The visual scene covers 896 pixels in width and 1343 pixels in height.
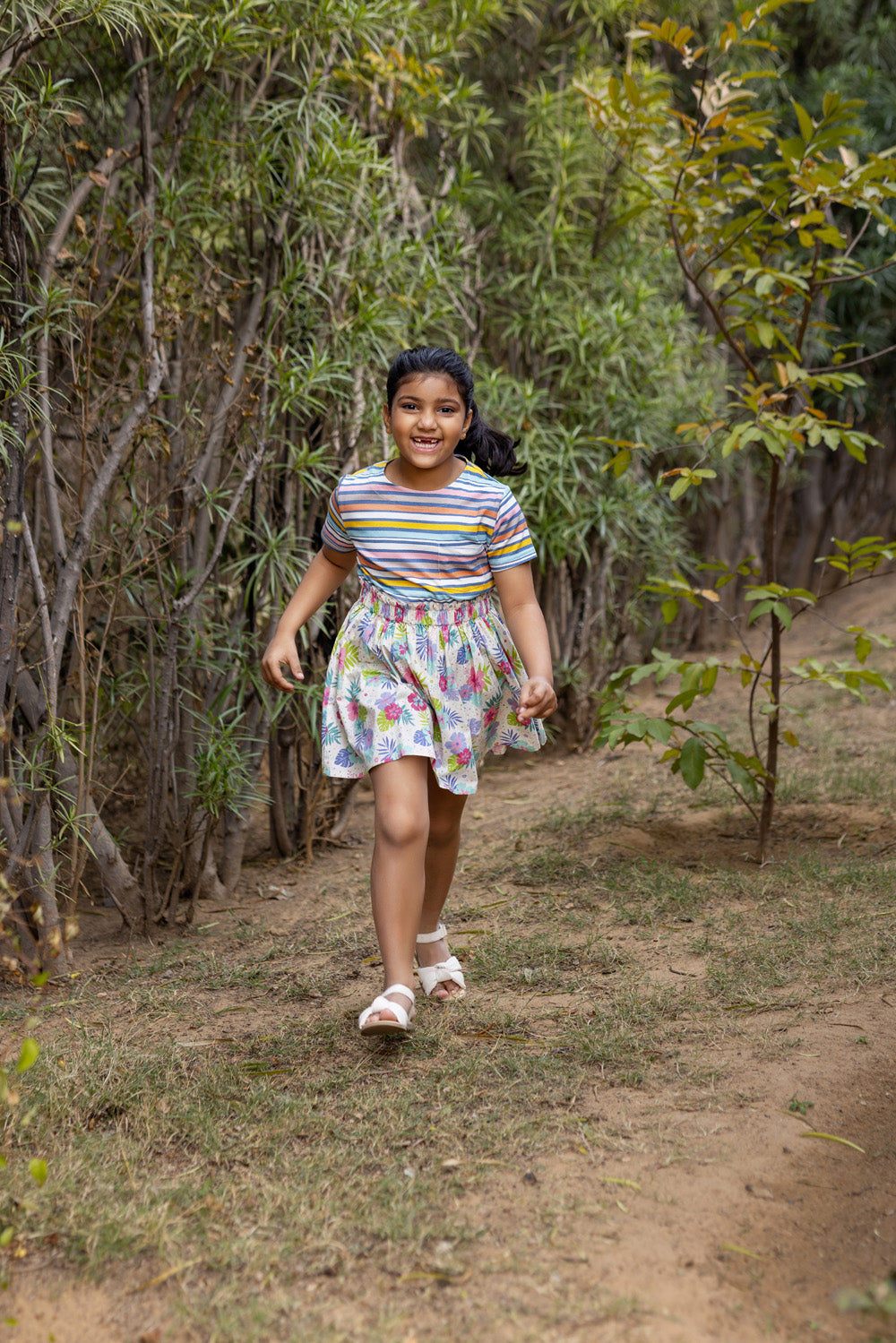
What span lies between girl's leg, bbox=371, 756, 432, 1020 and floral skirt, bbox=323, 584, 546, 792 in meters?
0.09

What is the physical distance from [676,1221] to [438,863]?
101 cm

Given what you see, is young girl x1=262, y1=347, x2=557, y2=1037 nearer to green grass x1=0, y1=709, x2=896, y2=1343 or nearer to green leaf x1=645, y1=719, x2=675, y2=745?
green grass x1=0, y1=709, x2=896, y2=1343

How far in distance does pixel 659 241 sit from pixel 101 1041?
4.08 metres

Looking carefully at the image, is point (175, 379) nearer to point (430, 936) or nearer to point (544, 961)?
point (430, 936)

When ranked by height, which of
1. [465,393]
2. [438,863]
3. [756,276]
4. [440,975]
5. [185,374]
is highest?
[756,276]

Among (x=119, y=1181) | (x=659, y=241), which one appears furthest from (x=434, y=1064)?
(x=659, y=241)

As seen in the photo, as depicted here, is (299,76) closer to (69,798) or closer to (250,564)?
(250,564)

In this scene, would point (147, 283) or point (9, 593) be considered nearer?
point (9, 593)

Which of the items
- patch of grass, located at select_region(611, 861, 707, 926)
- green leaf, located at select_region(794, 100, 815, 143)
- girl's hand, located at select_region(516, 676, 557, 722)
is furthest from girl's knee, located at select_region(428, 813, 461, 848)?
green leaf, located at select_region(794, 100, 815, 143)

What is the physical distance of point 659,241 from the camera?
498 cm

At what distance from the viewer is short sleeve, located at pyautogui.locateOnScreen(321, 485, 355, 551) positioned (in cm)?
239

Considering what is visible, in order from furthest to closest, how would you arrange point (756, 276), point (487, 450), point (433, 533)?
point (756, 276) < point (487, 450) < point (433, 533)

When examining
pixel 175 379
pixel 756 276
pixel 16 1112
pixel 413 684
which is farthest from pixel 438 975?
pixel 756 276

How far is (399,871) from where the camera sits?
2.19 meters
